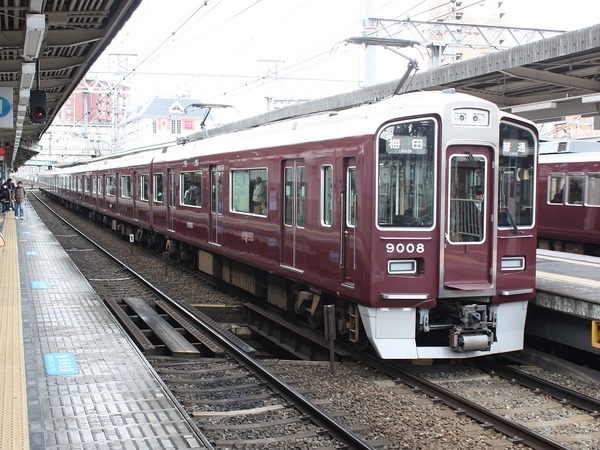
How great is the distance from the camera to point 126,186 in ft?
75.7

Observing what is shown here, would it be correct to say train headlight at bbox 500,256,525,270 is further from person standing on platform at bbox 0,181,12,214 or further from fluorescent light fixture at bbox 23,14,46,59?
person standing on platform at bbox 0,181,12,214

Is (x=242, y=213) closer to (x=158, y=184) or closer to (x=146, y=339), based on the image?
(x=146, y=339)

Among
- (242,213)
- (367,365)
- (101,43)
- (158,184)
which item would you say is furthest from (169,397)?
(158,184)

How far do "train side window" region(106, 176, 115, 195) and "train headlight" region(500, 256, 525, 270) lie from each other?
20.1 m

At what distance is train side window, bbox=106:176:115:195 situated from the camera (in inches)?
1022

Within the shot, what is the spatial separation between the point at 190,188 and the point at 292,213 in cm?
601

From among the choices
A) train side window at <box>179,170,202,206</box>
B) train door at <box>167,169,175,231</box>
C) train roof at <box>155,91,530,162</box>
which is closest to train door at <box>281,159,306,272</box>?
train roof at <box>155,91,530,162</box>

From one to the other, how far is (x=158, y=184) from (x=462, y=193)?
39.0 feet

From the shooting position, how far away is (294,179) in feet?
31.3

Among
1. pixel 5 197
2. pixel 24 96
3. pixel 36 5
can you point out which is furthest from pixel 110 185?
pixel 36 5

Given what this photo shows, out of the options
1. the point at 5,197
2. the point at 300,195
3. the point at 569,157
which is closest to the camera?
the point at 300,195

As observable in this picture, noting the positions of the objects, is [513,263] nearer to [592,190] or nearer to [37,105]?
[37,105]

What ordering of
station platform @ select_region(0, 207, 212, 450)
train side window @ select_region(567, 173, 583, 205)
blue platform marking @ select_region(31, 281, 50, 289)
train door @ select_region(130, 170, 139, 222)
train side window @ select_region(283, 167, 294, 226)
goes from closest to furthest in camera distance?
station platform @ select_region(0, 207, 212, 450)
train side window @ select_region(283, 167, 294, 226)
blue platform marking @ select_region(31, 281, 50, 289)
train side window @ select_region(567, 173, 583, 205)
train door @ select_region(130, 170, 139, 222)

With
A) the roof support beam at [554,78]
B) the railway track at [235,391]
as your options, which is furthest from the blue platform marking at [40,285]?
the roof support beam at [554,78]
